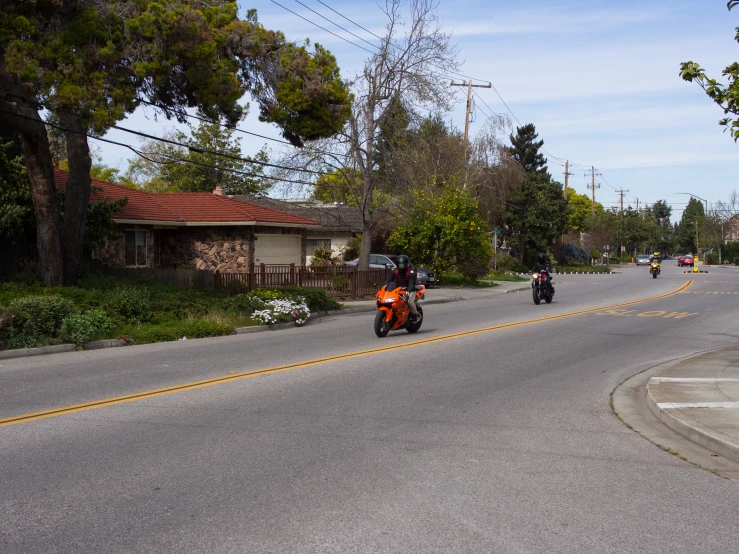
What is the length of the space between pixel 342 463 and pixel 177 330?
1063cm

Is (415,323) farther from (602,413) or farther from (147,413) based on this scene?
(147,413)

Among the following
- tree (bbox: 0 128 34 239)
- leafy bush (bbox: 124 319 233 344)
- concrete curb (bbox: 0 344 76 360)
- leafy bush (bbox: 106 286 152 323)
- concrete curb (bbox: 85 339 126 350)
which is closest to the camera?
concrete curb (bbox: 0 344 76 360)

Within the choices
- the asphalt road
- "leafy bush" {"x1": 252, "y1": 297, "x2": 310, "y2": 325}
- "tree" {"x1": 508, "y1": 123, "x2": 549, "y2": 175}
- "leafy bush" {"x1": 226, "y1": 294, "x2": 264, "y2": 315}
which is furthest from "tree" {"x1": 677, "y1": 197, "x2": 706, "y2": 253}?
the asphalt road

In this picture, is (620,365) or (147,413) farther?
(620,365)

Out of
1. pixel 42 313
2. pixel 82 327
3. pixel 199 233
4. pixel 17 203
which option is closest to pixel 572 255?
pixel 199 233

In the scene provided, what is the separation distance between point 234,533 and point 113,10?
1530cm

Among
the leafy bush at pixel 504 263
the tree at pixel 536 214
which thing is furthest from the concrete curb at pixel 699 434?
the tree at pixel 536 214

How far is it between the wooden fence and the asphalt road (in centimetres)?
1073

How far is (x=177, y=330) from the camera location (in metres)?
16.4

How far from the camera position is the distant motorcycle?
26250mm

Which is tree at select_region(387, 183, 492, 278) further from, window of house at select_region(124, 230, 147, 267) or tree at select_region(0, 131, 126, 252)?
tree at select_region(0, 131, 126, 252)

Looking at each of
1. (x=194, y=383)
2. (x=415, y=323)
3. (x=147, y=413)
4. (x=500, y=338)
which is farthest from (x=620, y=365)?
(x=147, y=413)

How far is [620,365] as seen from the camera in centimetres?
1321

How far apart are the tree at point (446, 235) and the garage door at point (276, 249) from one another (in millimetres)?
6090
